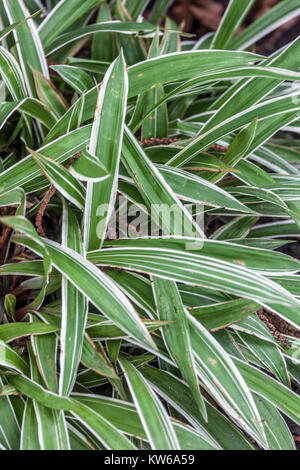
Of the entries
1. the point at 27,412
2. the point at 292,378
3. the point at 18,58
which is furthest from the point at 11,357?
the point at 18,58

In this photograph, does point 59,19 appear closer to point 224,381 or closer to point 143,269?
point 143,269

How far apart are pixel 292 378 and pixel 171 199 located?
1.44 ft

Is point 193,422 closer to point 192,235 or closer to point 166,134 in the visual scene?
point 192,235

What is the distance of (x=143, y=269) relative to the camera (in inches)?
30.5

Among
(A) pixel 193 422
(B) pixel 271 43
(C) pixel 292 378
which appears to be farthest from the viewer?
(B) pixel 271 43

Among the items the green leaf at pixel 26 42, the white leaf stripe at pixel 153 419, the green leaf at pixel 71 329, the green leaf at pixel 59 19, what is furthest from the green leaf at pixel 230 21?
the white leaf stripe at pixel 153 419

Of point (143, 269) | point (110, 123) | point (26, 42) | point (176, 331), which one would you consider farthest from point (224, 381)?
point (26, 42)

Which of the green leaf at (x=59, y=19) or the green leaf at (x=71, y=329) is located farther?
the green leaf at (x=59, y=19)

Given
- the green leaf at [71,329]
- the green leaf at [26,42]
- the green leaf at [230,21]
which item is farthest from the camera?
the green leaf at [230,21]

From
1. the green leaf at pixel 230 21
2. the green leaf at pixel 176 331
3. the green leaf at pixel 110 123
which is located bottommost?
the green leaf at pixel 176 331

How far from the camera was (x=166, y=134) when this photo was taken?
108 cm

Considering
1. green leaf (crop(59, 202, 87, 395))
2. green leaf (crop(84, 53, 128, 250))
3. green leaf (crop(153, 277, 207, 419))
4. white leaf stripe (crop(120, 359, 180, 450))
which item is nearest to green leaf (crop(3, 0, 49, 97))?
green leaf (crop(84, 53, 128, 250))

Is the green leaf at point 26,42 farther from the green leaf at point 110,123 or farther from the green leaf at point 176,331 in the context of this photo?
the green leaf at point 176,331

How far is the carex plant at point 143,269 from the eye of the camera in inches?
29.8
